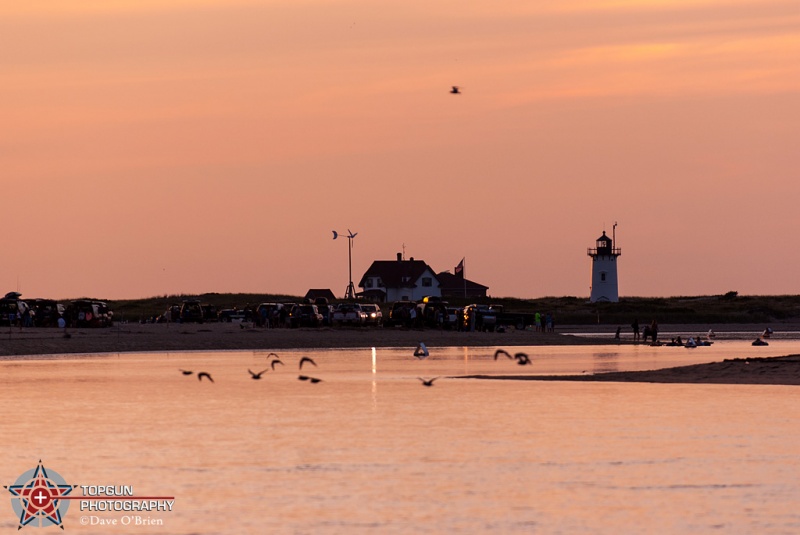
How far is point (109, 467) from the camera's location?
83.0 feet

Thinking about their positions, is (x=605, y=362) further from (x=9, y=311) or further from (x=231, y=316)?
(x=231, y=316)

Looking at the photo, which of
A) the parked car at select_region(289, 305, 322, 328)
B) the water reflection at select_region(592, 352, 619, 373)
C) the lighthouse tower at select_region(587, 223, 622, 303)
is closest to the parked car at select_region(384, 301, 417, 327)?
the parked car at select_region(289, 305, 322, 328)

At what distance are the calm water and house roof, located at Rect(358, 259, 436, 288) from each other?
422 ft

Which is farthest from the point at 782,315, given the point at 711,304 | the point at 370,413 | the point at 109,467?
the point at 109,467

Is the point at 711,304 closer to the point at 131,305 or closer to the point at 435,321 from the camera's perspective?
the point at 131,305

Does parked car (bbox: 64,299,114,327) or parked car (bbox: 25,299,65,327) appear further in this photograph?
parked car (bbox: 25,299,65,327)

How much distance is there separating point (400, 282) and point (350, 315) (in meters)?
87.8

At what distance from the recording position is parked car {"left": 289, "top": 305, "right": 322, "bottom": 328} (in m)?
85.4

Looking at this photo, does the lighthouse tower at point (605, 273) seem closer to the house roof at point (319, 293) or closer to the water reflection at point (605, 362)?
the house roof at point (319, 293)

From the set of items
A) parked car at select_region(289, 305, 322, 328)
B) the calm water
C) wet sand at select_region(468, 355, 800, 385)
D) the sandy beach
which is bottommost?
the calm water

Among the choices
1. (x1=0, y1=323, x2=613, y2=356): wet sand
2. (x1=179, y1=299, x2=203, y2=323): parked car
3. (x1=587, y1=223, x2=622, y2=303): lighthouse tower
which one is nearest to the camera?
(x1=0, y1=323, x2=613, y2=356): wet sand

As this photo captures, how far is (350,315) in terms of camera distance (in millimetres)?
88938

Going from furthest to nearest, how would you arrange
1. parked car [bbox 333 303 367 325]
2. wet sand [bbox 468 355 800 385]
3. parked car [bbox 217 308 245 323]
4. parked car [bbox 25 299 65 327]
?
parked car [bbox 217 308 245 323] < parked car [bbox 333 303 367 325] < parked car [bbox 25 299 65 327] < wet sand [bbox 468 355 800 385]

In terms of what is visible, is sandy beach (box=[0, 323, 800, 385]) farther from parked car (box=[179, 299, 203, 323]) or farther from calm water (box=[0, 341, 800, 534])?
calm water (box=[0, 341, 800, 534])
